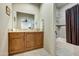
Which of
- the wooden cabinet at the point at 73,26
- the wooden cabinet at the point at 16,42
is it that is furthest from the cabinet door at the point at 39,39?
the wooden cabinet at the point at 73,26

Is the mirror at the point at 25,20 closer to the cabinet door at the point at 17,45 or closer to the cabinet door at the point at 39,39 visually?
the cabinet door at the point at 39,39

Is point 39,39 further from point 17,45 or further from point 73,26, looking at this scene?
point 73,26

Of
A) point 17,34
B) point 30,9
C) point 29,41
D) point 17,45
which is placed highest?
point 30,9

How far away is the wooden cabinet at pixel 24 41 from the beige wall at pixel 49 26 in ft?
0.42

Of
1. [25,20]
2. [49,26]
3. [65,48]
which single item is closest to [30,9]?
[25,20]

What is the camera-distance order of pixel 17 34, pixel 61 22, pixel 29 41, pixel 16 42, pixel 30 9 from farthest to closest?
pixel 17 34 → pixel 16 42 → pixel 29 41 → pixel 30 9 → pixel 61 22

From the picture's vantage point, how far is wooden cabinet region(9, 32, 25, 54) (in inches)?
99.3

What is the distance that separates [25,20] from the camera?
2314mm

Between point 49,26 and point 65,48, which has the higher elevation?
point 49,26

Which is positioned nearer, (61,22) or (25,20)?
(61,22)

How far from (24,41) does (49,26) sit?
68 cm

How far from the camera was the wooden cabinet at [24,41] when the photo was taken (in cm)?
236

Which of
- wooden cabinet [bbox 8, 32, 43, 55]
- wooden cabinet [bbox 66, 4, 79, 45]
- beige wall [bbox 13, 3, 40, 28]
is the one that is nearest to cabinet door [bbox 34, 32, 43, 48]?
wooden cabinet [bbox 8, 32, 43, 55]

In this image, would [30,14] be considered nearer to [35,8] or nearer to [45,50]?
[35,8]
